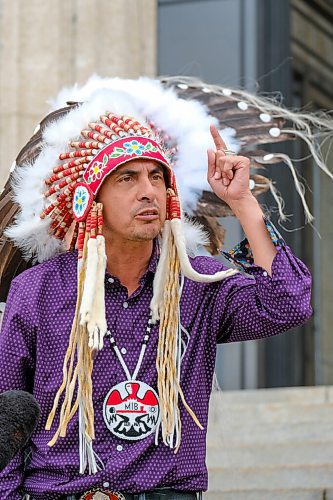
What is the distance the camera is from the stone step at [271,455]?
5.85 meters

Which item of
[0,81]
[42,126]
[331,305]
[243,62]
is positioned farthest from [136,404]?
[331,305]

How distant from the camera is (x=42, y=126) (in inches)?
154

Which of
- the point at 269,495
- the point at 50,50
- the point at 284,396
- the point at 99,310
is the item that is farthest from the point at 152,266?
the point at 50,50

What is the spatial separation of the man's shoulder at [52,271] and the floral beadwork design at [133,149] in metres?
0.36

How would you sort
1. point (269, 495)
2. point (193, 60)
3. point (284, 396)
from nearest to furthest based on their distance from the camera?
point (269, 495)
point (284, 396)
point (193, 60)

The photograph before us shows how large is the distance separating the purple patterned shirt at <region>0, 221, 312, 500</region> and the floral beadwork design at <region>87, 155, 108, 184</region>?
272mm

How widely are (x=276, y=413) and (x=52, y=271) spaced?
12.9ft

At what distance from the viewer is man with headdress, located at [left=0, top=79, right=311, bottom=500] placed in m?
3.33

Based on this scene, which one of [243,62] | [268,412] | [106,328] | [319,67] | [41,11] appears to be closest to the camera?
[106,328]

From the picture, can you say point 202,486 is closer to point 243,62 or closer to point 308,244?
point 243,62

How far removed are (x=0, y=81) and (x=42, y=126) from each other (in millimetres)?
4470

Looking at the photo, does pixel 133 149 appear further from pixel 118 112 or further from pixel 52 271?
pixel 52 271

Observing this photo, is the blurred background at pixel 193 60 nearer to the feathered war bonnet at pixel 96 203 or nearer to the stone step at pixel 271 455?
the stone step at pixel 271 455

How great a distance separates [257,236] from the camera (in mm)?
3432
